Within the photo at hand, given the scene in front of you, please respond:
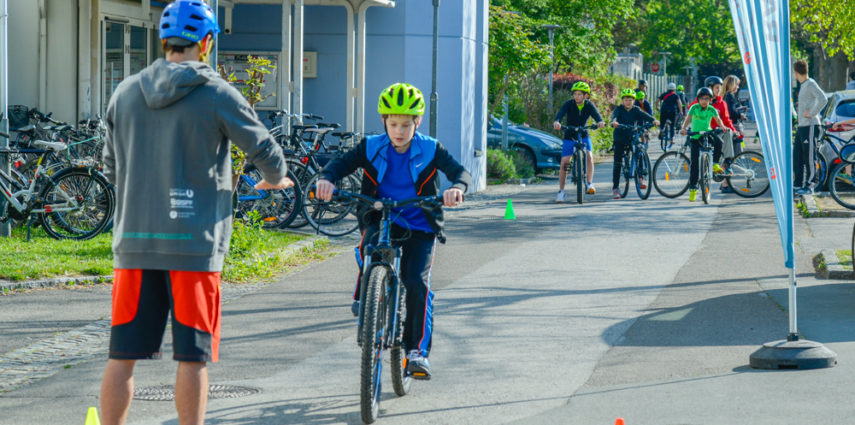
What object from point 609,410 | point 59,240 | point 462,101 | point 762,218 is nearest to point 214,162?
point 609,410

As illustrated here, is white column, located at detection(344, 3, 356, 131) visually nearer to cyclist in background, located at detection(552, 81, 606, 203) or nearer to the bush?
cyclist in background, located at detection(552, 81, 606, 203)

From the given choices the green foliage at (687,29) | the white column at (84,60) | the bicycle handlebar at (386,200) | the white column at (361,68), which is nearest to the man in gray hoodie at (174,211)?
the bicycle handlebar at (386,200)

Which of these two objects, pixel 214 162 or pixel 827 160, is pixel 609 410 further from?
pixel 827 160

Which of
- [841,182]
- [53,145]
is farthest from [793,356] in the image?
[841,182]

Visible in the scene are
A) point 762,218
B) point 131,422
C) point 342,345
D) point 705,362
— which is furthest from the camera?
point 762,218

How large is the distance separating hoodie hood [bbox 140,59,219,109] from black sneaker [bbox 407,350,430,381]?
2.22 m

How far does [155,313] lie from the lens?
435 centimetres

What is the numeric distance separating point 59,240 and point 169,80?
7853 mm

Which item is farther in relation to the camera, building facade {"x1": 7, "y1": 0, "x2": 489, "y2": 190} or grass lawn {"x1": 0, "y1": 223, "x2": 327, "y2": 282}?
building facade {"x1": 7, "y1": 0, "x2": 489, "y2": 190}

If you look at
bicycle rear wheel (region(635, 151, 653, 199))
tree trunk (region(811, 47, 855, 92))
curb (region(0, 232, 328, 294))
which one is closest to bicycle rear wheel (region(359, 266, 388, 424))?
curb (region(0, 232, 328, 294))

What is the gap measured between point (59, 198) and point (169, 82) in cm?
794

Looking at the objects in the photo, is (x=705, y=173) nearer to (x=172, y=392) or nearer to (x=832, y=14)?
(x=832, y=14)

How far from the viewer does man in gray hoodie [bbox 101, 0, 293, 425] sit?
14.0ft

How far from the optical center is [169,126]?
430 centimetres
